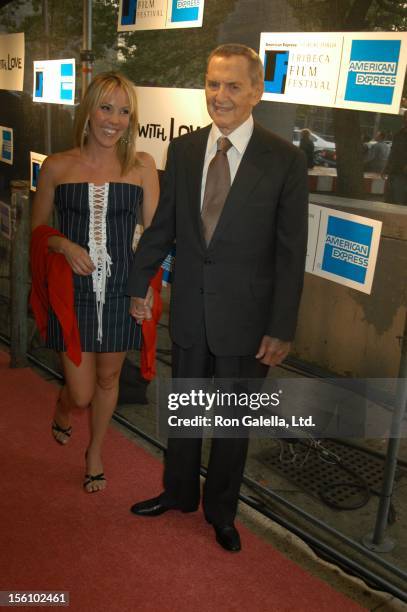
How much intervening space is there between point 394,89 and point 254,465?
198 centimetres

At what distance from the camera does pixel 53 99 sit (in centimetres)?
420

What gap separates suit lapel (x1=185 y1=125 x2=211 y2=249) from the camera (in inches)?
92.7

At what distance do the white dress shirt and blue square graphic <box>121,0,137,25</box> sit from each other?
142cm

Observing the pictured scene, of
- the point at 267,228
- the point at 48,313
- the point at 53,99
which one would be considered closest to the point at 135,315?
the point at 48,313

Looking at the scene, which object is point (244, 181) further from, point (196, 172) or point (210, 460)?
point (210, 460)

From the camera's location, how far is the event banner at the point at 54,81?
3998 mm

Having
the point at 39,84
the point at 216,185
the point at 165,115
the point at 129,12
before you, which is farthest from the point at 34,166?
the point at 216,185

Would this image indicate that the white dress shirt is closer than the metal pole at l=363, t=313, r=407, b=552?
Yes

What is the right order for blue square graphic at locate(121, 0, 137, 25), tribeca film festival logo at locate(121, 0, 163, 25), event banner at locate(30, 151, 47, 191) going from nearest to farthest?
tribeca film festival logo at locate(121, 0, 163, 25)
blue square graphic at locate(121, 0, 137, 25)
event banner at locate(30, 151, 47, 191)

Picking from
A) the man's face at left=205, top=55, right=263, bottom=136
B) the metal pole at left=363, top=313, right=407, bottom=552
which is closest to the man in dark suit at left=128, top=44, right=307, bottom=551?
the man's face at left=205, top=55, right=263, bottom=136

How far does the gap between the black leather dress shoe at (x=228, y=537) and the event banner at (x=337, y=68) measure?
1.81m

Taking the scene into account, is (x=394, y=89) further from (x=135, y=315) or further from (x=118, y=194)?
(x=135, y=315)

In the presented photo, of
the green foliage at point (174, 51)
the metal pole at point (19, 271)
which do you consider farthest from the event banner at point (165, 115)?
the metal pole at point (19, 271)

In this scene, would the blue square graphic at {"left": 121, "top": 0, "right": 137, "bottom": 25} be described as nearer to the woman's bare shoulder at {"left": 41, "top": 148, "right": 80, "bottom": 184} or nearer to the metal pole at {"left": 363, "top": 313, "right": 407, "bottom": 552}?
the woman's bare shoulder at {"left": 41, "top": 148, "right": 80, "bottom": 184}
